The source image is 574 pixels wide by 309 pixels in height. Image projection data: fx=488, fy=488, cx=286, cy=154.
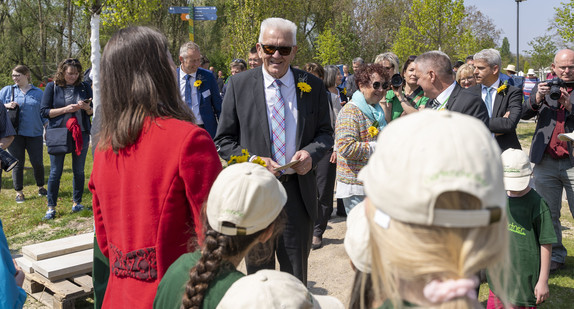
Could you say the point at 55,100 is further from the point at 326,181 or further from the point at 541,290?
the point at 541,290

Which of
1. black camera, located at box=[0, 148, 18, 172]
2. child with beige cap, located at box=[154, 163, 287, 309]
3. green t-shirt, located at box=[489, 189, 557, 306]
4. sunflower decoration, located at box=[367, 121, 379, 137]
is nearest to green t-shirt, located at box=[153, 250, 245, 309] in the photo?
child with beige cap, located at box=[154, 163, 287, 309]

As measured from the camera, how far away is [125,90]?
198cm

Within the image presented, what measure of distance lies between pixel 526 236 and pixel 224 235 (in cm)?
243

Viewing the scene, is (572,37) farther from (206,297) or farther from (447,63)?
(206,297)

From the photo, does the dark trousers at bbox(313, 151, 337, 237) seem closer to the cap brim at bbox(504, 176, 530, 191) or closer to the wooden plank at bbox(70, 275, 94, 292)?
the wooden plank at bbox(70, 275, 94, 292)

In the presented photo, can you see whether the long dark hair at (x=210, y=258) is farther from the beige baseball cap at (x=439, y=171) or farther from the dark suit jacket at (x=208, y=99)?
the dark suit jacket at (x=208, y=99)

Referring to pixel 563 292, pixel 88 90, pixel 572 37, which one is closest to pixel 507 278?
pixel 563 292

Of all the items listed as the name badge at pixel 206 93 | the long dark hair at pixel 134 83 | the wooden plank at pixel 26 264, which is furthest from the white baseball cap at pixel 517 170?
the name badge at pixel 206 93

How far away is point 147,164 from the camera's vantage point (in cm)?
192

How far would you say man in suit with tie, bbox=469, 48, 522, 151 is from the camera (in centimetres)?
479

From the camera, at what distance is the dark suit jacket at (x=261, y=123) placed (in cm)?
337

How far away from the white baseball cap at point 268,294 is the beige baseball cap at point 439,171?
48 cm

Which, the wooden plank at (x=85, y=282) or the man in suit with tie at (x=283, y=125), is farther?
the wooden plank at (x=85, y=282)

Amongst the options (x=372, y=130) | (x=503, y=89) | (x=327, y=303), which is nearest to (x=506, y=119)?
(x=503, y=89)
